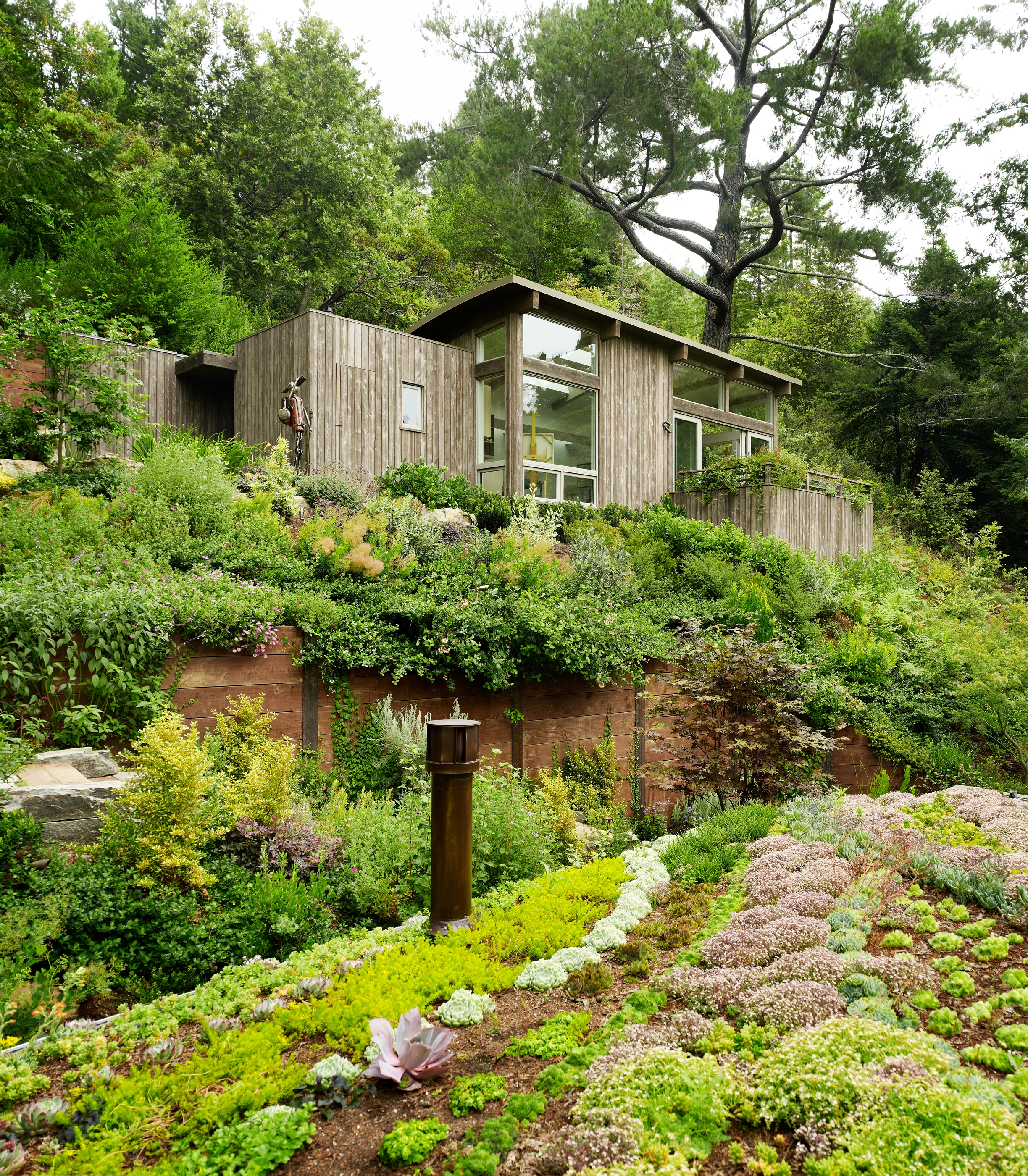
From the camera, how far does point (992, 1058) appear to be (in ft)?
7.61

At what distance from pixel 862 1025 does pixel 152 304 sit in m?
15.2

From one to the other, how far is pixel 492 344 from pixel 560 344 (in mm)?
1224

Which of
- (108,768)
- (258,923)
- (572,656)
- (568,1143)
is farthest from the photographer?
(572,656)

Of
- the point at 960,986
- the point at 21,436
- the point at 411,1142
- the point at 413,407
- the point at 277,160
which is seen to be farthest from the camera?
the point at 277,160

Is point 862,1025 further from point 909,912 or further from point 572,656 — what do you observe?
point 572,656

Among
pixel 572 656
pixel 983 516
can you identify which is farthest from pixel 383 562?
pixel 983 516

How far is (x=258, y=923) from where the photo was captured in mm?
3707

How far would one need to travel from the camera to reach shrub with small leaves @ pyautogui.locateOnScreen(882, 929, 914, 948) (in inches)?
122

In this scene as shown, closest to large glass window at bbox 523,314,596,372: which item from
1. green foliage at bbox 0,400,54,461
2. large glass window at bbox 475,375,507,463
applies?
large glass window at bbox 475,375,507,463

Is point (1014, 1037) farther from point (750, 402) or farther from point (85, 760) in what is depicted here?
point (750, 402)

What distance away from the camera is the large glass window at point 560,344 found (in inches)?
500

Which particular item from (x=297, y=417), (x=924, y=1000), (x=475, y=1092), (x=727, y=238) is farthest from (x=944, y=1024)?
(x=727, y=238)

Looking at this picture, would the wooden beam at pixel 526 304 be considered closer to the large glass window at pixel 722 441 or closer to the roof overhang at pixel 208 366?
the roof overhang at pixel 208 366

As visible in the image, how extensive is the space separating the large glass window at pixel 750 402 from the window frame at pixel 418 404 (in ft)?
25.6
